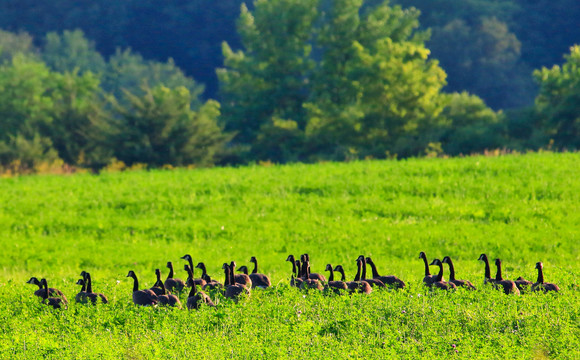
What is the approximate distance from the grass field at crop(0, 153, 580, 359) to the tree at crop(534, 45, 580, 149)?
1891 centimetres

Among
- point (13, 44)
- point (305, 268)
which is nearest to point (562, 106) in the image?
point (305, 268)

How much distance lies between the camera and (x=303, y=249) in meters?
20.0

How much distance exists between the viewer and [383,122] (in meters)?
51.2

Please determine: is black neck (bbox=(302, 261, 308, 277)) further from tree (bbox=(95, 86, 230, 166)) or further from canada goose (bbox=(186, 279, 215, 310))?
tree (bbox=(95, 86, 230, 166))

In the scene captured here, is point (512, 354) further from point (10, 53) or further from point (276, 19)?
point (10, 53)

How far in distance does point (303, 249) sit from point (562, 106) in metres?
34.9

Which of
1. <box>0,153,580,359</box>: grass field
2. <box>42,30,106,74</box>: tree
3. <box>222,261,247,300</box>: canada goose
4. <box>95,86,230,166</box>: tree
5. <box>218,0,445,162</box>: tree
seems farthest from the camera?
<box>42,30,106,74</box>: tree

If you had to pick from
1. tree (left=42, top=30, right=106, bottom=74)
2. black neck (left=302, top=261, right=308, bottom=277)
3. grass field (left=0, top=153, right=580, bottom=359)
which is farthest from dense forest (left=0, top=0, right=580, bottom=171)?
black neck (left=302, top=261, right=308, bottom=277)

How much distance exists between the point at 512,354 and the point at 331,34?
4875cm

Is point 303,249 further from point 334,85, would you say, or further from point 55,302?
point 334,85

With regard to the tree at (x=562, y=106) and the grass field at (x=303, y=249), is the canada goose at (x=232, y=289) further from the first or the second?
the tree at (x=562, y=106)

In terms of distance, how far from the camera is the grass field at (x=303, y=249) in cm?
975

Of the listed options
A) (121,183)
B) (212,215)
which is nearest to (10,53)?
(121,183)

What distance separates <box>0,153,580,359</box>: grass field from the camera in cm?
975
